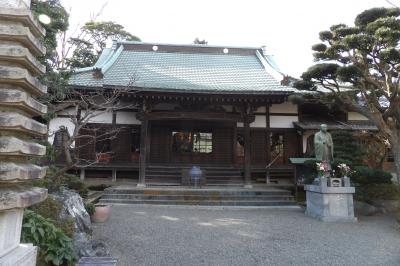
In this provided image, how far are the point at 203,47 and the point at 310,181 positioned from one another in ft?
38.7

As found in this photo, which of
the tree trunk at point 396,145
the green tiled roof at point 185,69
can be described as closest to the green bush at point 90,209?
the green tiled roof at point 185,69

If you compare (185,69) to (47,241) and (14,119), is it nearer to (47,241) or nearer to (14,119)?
(47,241)

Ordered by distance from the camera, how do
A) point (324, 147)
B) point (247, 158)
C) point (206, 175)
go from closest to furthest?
point (324, 147), point (247, 158), point (206, 175)

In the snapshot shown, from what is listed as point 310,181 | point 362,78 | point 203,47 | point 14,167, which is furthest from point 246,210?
point 203,47

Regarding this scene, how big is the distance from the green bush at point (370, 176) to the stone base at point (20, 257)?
32.6ft

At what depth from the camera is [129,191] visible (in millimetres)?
11438

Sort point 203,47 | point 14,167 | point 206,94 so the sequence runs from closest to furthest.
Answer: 1. point 14,167
2. point 206,94
3. point 203,47

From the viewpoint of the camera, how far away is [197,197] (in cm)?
1120

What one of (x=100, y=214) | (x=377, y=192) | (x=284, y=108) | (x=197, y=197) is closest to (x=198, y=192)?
(x=197, y=197)

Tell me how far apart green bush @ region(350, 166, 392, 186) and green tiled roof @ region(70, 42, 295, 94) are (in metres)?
4.32

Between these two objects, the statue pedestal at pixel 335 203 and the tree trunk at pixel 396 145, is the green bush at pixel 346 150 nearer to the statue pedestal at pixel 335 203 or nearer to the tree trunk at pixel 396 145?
the tree trunk at pixel 396 145

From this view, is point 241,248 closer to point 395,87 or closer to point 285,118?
point 395,87

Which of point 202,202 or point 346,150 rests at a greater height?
point 346,150

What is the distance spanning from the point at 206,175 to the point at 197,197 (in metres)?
2.73
